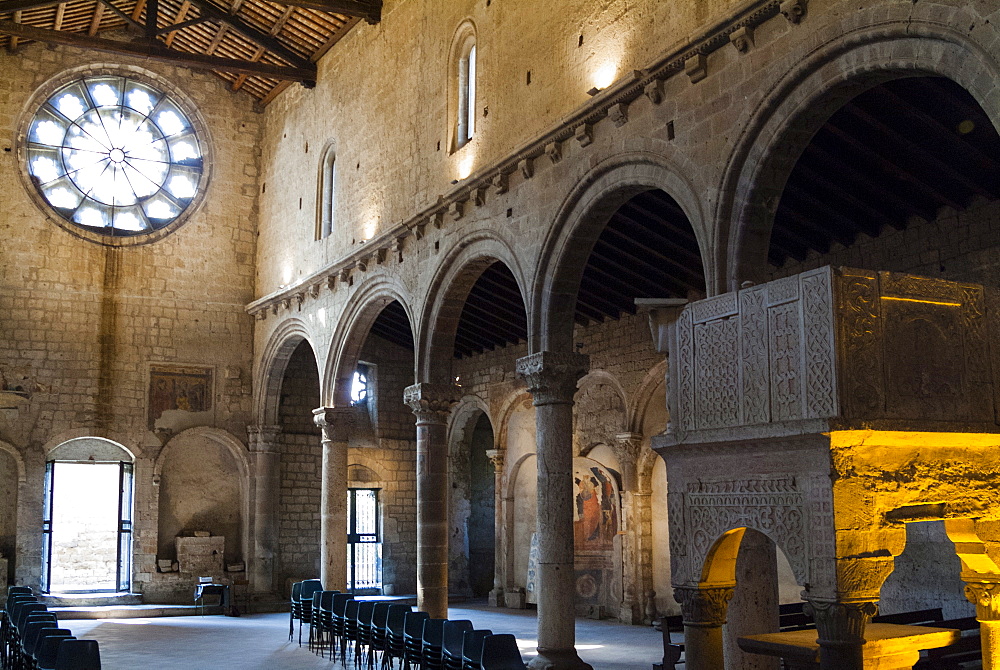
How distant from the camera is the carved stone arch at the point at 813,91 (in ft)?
21.0

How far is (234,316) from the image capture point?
1991 centimetres

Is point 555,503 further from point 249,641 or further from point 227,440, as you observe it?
point 227,440

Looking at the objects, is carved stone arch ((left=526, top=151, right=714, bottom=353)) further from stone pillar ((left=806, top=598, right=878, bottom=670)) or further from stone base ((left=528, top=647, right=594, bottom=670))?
stone pillar ((left=806, top=598, right=878, bottom=670))

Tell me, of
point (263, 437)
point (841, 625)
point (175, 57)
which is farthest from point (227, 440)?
point (841, 625)

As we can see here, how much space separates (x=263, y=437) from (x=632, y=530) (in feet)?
24.8

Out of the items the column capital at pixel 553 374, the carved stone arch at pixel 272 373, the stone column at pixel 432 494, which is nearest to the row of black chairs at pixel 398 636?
the stone column at pixel 432 494

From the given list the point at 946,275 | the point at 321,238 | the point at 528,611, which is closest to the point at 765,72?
the point at 946,275

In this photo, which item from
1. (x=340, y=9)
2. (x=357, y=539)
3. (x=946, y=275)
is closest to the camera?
(x=946, y=275)

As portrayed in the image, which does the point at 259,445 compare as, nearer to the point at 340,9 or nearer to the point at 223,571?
the point at 223,571

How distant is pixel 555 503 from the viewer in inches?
420

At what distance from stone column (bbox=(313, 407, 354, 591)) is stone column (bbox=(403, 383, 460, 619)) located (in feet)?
10.4

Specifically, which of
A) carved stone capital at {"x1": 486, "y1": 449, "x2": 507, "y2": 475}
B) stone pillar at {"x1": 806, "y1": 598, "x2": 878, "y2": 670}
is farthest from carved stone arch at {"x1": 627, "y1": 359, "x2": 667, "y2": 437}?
stone pillar at {"x1": 806, "y1": 598, "x2": 878, "y2": 670}

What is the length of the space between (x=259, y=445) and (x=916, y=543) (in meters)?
12.2

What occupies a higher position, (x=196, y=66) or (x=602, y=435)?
(x=196, y=66)
